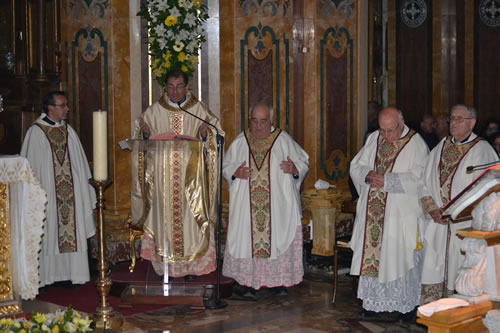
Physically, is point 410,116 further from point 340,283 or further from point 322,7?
point 340,283

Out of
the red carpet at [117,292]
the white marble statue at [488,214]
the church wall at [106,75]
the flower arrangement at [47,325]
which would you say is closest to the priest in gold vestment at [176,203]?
the red carpet at [117,292]

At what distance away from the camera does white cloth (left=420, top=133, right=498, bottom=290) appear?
6691mm

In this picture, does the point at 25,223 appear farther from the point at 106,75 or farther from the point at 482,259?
the point at 106,75

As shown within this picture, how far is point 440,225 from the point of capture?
270 inches

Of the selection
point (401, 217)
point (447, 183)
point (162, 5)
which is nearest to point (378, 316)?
point (401, 217)

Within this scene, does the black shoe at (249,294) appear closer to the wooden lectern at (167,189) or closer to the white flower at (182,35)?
the wooden lectern at (167,189)

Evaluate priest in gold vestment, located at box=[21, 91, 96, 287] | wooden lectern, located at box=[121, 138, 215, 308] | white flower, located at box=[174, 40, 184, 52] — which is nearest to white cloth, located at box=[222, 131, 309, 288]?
wooden lectern, located at box=[121, 138, 215, 308]

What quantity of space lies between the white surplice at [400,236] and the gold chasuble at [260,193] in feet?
3.70

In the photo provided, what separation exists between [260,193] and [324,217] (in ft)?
5.82

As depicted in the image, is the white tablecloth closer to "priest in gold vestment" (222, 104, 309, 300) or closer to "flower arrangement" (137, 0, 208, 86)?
"priest in gold vestment" (222, 104, 309, 300)

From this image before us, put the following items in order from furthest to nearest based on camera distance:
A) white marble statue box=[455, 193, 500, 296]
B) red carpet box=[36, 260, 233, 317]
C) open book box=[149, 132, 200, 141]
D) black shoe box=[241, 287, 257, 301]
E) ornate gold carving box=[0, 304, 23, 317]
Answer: black shoe box=[241, 287, 257, 301] → red carpet box=[36, 260, 233, 317] → open book box=[149, 132, 200, 141] → ornate gold carving box=[0, 304, 23, 317] → white marble statue box=[455, 193, 500, 296]

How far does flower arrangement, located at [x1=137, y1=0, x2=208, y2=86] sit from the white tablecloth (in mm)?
2571

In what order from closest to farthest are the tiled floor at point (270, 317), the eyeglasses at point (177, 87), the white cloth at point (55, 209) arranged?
the tiled floor at point (270, 317)
the eyeglasses at point (177, 87)
the white cloth at point (55, 209)

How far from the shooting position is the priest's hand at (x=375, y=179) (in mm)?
7116
